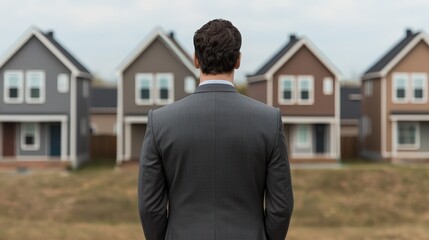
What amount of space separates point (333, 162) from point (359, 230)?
48.2 ft

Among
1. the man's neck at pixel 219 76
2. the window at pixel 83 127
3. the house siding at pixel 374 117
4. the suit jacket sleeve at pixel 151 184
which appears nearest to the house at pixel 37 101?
the window at pixel 83 127

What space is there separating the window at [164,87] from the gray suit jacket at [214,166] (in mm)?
34664

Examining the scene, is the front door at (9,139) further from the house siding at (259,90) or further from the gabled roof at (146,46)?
the house siding at (259,90)

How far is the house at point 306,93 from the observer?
129 feet

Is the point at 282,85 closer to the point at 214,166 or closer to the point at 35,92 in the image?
the point at 35,92

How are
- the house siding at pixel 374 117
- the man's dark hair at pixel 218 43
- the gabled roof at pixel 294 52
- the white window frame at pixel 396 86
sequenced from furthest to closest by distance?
the house siding at pixel 374 117
the white window frame at pixel 396 86
the gabled roof at pixel 294 52
the man's dark hair at pixel 218 43

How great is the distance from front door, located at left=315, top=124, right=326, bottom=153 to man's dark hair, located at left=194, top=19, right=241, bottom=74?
121 ft

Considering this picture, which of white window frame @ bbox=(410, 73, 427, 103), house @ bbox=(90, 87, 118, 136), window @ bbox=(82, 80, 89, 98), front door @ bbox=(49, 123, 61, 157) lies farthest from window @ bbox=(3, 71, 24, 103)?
white window frame @ bbox=(410, 73, 427, 103)

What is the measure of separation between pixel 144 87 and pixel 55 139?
599 cm

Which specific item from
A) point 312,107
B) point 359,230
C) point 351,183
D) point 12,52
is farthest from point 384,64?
point 12,52

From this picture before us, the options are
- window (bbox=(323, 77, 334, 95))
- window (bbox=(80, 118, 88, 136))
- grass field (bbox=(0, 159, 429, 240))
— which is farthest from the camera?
window (bbox=(80, 118, 88, 136))

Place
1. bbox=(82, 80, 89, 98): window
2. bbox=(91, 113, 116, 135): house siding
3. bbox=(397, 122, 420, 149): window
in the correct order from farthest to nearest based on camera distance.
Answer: bbox=(91, 113, 116, 135): house siding < bbox=(82, 80, 89, 98): window < bbox=(397, 122, 420, 149): window

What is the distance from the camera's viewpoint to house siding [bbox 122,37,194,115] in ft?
127

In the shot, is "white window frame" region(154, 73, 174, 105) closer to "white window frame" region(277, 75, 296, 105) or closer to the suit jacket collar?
"white window frame" region(277, 75, 296, 105)
